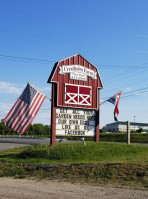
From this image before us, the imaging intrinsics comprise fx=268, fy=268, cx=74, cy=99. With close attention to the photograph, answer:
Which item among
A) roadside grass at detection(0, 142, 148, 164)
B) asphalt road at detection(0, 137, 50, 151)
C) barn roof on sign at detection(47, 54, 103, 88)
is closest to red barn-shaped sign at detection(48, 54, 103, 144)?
barn roof on sign at detection(47, 54, 103, 88)

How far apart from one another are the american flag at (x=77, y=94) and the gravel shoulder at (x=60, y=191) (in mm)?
7905

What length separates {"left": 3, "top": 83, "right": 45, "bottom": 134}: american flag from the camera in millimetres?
14625

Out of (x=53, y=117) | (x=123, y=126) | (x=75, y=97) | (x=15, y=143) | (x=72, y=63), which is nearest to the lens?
(x=53, y=117)

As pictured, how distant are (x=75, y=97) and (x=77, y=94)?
0.74 ft

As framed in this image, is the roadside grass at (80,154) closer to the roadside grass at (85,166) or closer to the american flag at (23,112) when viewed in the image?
the roadside grass at (85,166)

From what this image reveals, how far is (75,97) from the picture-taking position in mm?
15562

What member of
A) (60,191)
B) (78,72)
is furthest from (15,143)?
(60,191)

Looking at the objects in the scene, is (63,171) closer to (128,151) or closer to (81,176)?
(81,176)

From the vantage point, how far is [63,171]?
30.9 ft

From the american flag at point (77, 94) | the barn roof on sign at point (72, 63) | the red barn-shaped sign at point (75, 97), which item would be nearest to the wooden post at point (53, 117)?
the red barn-shaped sign at point (75, 97)

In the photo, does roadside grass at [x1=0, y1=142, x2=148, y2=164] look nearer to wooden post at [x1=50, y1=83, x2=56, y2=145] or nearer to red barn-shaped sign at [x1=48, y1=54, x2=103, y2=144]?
wooden post at [x1=50, y1=83, x2=56, y2=145]

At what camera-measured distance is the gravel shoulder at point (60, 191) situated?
627cm

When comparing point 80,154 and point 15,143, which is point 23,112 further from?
point 15,143

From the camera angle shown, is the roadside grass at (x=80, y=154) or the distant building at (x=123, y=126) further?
the distant building at (x=123, y=126)
